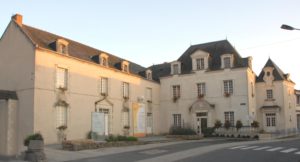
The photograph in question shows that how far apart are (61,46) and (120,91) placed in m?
7.58

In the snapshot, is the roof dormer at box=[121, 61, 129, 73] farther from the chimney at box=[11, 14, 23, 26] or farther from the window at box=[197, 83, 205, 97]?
the chimney at box=[11, 14, 23, 26]

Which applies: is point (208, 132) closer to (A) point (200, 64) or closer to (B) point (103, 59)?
(A) point (200, 64)

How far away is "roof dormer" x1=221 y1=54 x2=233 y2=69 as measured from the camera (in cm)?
3291

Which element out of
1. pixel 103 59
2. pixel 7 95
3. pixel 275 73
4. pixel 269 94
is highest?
pixel 103 59

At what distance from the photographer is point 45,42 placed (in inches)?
920

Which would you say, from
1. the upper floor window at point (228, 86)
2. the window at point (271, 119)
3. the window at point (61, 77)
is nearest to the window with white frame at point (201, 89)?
Answer: the upper floor window at point (228, 86)

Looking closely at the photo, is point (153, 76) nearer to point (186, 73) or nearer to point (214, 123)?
point (186, 73)

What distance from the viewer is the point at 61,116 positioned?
23.0m

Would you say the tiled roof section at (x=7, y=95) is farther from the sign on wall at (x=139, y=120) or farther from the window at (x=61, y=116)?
the sign on wall at (x=139, y=120)

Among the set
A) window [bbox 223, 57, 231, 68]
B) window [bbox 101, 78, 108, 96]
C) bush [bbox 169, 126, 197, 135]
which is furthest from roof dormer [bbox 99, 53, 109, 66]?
window [bbox 223, 57, 231, 68]

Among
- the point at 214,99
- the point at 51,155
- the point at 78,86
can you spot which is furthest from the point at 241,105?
the point at 51,155

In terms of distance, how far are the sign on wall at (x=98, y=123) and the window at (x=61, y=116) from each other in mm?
2765

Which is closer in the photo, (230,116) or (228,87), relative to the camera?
(230,116)

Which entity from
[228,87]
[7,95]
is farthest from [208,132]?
[7,95]
